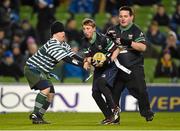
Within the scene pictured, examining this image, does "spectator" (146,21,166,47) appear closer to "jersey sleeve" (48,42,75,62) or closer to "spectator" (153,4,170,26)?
"spectator" (153,4,170,26)

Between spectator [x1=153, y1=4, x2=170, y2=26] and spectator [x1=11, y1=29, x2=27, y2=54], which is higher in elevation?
spectator [x1=153, y1=4, x2=170, y2=26]

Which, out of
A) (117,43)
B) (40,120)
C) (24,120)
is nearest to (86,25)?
(117,43)

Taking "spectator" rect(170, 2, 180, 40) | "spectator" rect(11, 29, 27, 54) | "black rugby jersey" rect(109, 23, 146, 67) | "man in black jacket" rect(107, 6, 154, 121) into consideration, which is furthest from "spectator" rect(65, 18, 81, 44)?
"black rugby jersey" rect(109, 23, 146, 67)

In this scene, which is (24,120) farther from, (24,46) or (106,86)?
(24,46)

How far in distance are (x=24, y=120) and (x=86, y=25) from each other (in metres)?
2.87

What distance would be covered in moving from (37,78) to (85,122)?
149 cm

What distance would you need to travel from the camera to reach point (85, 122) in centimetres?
1482

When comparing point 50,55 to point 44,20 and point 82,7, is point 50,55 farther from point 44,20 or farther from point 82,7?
point 82,7

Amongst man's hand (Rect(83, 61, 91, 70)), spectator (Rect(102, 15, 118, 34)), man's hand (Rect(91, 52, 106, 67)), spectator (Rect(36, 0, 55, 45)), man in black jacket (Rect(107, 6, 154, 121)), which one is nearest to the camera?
man's hand (Rect(83, 61, 91, 70))

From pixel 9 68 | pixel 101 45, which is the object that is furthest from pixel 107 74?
pixel 9 68

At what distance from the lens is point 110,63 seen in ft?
45.5

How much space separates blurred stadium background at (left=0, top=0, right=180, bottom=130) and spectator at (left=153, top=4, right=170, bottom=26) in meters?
0.16

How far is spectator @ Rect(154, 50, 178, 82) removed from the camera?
21464 millimetres

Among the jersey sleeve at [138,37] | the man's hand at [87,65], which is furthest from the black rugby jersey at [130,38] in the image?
the man's hand at [87,65]
